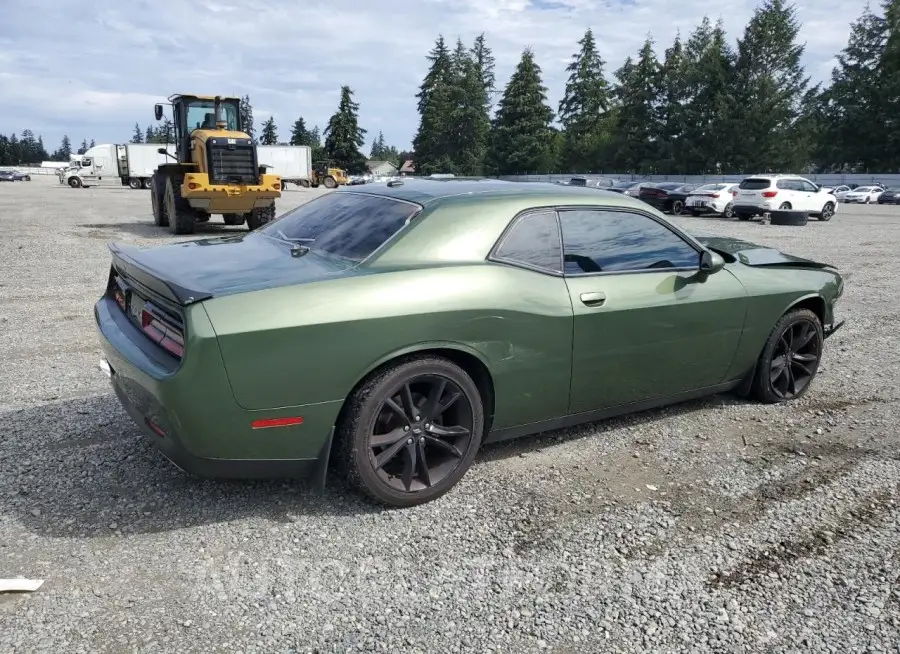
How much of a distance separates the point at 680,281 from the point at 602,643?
218 cm

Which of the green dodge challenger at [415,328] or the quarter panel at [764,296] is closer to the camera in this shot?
the green dodge challenger at [415,328]

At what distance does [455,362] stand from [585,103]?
77448 millimetres

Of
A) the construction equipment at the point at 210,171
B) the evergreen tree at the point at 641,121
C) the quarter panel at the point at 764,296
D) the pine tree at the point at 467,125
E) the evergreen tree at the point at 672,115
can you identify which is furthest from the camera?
the pine tree at the point at 467,125

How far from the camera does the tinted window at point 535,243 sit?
3.34m

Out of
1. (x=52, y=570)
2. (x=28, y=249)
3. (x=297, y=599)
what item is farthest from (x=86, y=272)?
(x=297, y=599)

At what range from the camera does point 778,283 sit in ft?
14.1

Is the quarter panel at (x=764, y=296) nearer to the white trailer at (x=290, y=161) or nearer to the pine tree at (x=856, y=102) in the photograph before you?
the white trailer at (x=290, y=161)

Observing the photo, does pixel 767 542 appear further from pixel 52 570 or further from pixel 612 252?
pixel 52 570

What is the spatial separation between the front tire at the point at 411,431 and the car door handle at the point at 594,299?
0.74 metres

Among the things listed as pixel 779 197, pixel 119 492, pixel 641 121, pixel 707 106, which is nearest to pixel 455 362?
pixel 119 492

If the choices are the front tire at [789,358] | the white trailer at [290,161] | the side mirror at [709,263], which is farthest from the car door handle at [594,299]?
the white trailer at [290,161]

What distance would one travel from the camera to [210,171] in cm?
1388

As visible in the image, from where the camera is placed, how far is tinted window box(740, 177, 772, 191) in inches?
864

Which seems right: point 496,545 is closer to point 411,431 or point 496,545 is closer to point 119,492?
point 411,431
